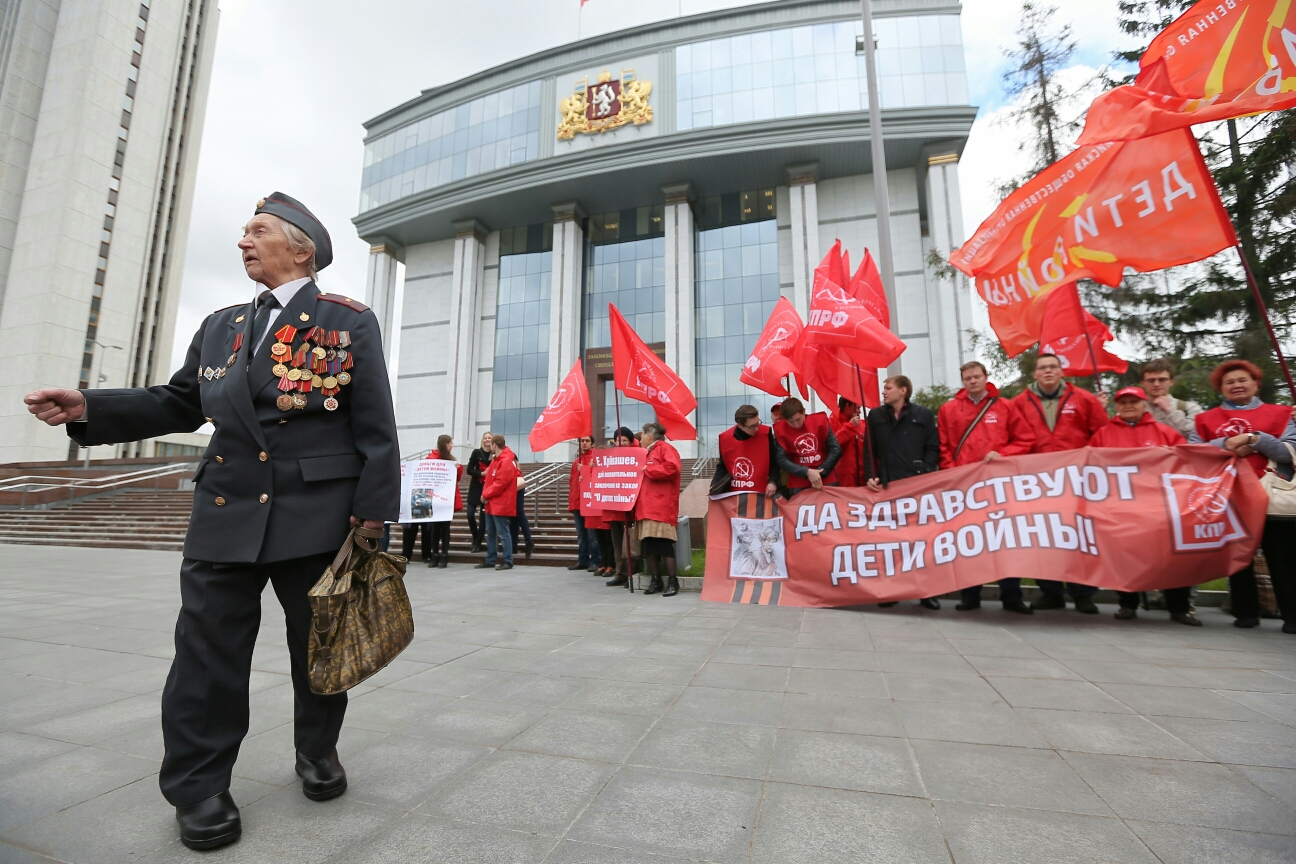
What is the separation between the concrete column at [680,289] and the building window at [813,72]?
3.29m

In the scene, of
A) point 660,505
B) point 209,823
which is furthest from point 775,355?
point 209,823

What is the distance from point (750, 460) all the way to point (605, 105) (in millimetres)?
25641

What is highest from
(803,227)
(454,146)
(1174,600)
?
(454,146)

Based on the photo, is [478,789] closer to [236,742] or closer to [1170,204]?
[236,742]

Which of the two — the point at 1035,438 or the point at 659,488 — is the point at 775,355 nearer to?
the point at 659,488

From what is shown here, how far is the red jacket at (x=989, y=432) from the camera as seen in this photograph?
19.0 ft

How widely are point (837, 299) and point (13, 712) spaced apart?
6.60 m

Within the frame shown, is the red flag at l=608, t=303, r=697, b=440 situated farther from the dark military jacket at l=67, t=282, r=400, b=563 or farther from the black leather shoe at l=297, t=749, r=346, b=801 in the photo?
the black leather shoe at l=297, t=749, r=346, b=801

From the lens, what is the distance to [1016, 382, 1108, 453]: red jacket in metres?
5.61

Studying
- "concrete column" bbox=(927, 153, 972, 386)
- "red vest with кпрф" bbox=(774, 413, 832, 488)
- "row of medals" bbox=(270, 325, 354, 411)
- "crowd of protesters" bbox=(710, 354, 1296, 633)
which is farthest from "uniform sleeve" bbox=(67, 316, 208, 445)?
"concrete column" bbox=(927, 153, 972, 386)

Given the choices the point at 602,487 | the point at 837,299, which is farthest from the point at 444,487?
the point at 837,299

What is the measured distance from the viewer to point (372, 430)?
2.14 meters

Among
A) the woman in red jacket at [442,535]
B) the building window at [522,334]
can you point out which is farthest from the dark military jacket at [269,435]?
the building window at [522,334]

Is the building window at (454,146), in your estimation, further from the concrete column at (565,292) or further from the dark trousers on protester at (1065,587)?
the dark trousers on protester at (1065,587)
